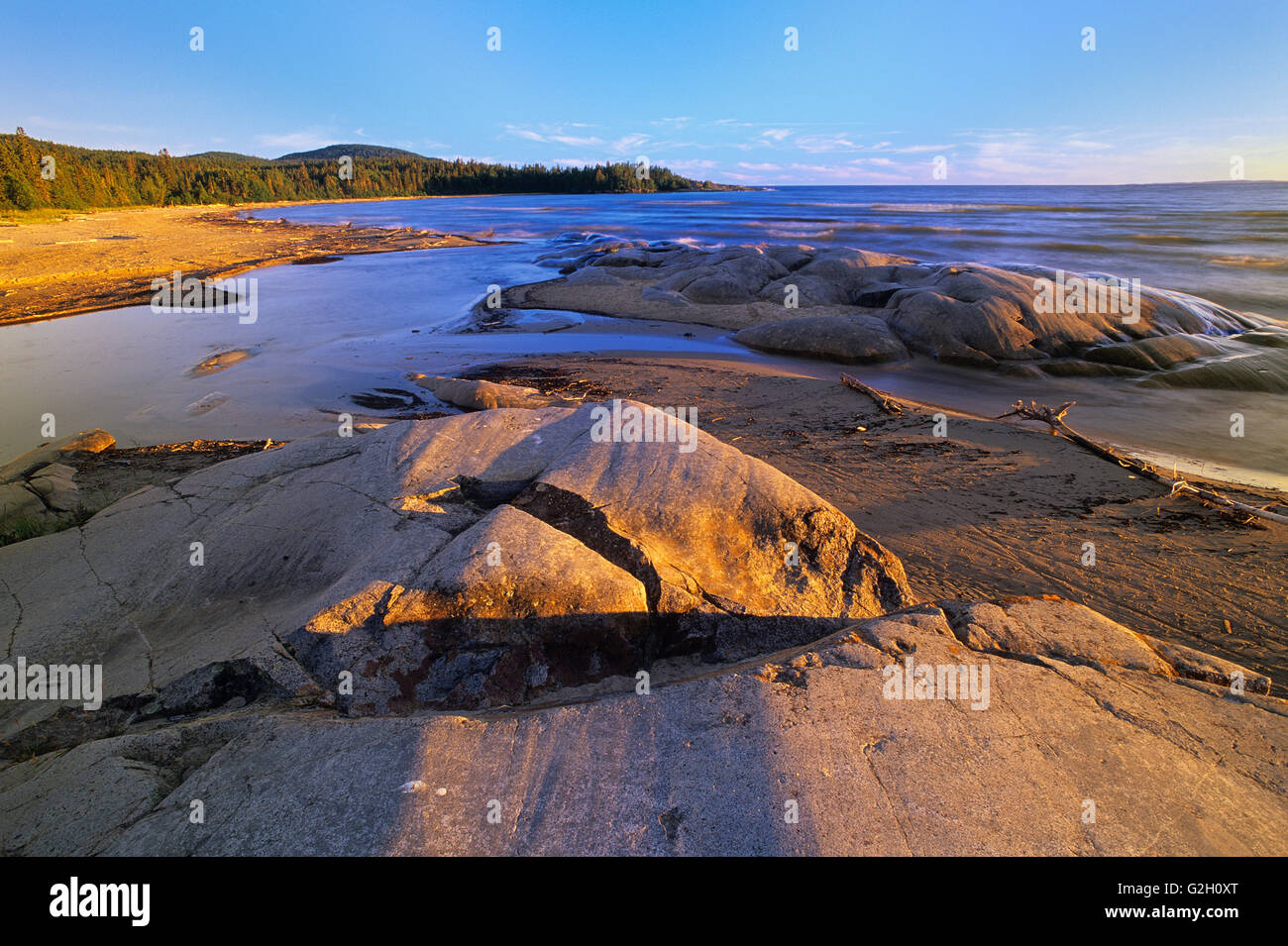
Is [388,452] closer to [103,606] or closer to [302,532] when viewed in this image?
[302,532]

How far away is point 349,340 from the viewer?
505 inches

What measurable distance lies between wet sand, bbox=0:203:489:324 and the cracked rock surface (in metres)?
18.1

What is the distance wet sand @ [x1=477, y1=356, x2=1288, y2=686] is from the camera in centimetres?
426

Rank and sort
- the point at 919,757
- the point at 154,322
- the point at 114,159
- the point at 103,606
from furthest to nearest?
the point at 114,159 < the point at 154,322 < the point at 103,606 < the point at 919,757

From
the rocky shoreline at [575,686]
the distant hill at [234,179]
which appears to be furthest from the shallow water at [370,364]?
the distant hill at [234,179]

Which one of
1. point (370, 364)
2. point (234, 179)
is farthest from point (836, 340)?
point (234, 179)

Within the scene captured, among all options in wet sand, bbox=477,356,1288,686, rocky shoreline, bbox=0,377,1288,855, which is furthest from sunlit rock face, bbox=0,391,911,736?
wet sand, bbox=477,356,1288,686

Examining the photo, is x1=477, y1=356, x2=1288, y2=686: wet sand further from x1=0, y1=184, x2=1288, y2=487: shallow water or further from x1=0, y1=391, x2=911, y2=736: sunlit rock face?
x1=0, y1=184, x2=1288, y2=487: shallow water

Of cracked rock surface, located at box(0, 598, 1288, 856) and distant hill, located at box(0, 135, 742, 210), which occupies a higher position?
distant hill, located at box(0, 135, 742, 210)

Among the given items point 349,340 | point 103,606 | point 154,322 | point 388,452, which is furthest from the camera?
point 154,322
